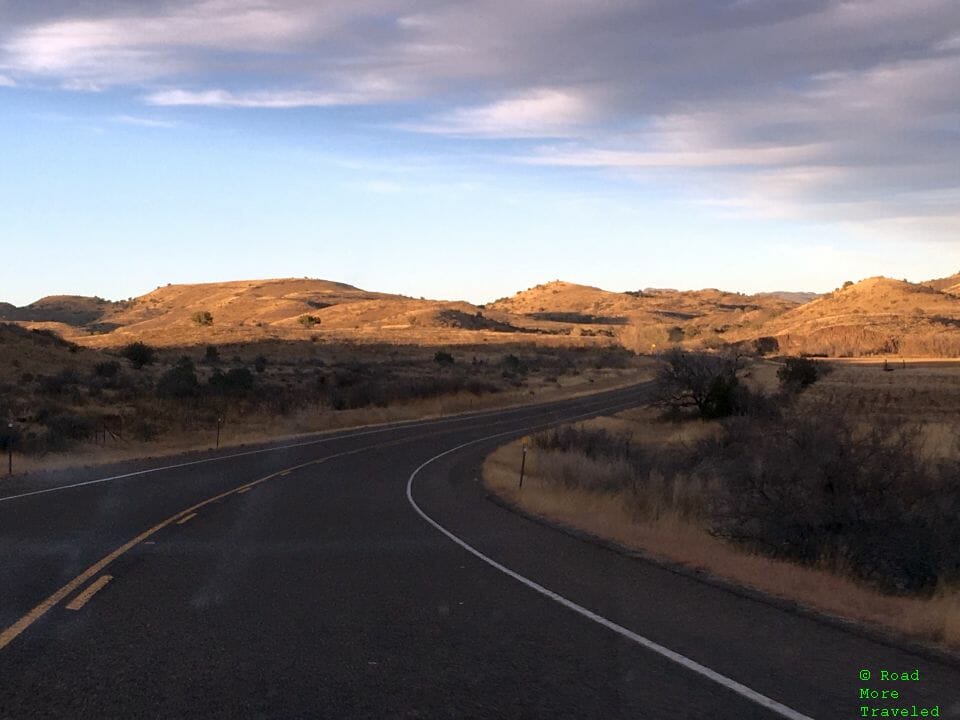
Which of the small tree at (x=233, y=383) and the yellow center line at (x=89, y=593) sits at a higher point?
the yellow center line at (x=89, y=593)

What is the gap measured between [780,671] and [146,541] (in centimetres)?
851

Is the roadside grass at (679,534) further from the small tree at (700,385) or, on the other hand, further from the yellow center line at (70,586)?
the small tree at (700,385)

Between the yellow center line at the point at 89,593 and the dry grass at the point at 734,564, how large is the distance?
639 cm

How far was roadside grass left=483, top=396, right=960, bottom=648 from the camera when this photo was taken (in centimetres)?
880

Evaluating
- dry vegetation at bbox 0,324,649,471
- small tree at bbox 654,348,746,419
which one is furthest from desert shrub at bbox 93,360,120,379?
small tree at bbox 654,348,746,419

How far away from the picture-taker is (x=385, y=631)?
792 cm

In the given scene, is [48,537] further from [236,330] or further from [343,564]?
[236,330]

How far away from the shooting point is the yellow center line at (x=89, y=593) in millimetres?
8555

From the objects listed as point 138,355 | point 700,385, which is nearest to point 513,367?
point 138,355

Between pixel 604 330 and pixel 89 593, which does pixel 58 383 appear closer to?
pixel 89 593

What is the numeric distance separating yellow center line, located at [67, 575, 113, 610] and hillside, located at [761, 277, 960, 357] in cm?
7218

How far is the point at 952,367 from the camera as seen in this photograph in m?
55.3

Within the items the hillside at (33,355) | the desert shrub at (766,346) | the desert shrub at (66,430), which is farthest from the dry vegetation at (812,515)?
the desert shrub at (766,346)

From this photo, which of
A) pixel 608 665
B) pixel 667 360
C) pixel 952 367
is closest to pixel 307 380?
pixel 667 360
